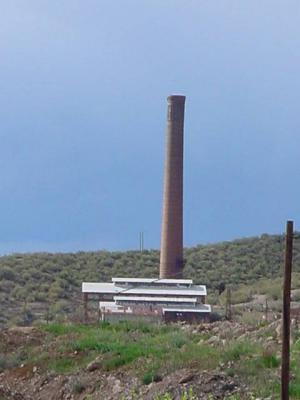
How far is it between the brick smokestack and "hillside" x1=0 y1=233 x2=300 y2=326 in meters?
4.24

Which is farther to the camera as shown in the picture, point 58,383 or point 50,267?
point 50,267

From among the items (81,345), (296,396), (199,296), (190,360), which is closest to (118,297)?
(199,296)

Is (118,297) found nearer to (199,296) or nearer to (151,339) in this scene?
(199,296)

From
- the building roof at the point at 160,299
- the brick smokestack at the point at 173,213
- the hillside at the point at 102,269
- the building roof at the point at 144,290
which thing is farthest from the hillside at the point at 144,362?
the brick smokestack at the point at 173,213

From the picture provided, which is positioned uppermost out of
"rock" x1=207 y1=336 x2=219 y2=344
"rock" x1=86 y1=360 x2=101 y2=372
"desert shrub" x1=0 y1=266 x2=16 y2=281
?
"desert shrub" x1=0 y1=266 x2=16 y2=281

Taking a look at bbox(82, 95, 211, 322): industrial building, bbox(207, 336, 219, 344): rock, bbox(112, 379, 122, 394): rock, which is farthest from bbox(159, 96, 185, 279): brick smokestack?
bbox(112, 379, 122, 394): rock

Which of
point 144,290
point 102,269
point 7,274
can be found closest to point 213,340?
point 144,290

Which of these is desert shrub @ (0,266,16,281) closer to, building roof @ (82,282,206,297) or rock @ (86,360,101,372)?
building roof @ (82,282,206,297)

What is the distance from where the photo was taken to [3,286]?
54.5 metres

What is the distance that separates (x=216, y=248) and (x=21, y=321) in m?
32.6

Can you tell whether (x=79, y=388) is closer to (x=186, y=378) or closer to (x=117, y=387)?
(x=117, y=387)

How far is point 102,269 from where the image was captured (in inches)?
2574

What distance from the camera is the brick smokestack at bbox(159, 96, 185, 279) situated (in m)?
51.4

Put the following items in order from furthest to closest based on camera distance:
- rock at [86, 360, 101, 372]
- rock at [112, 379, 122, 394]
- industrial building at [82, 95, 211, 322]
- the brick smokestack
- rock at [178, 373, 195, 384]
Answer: the brick smokestack, industrial building at [82, 95, 211, 322], rock at [86, 360, 101, 372], rock at [112, 379, 122, 394], rock at [178, 373, 195, 384]
